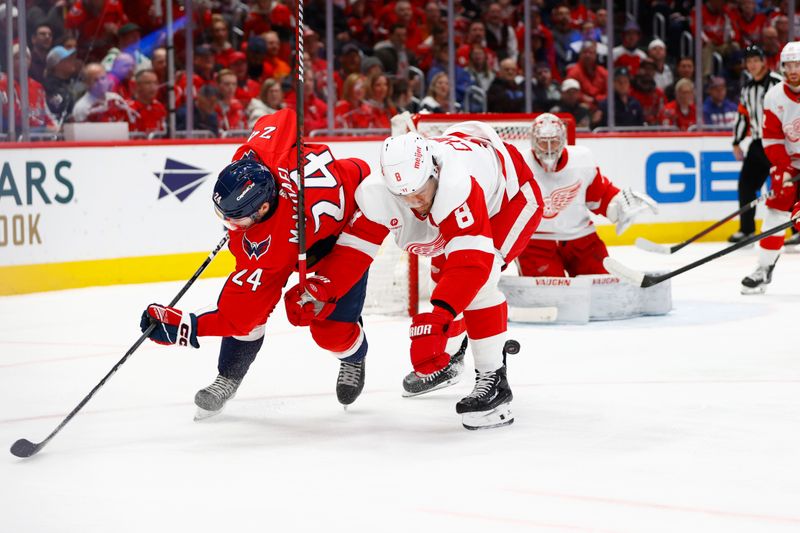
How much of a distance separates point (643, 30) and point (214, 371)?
21.9 feet

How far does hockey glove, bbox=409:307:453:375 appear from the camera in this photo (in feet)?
10.1

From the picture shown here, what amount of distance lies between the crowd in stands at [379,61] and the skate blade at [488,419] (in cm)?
419

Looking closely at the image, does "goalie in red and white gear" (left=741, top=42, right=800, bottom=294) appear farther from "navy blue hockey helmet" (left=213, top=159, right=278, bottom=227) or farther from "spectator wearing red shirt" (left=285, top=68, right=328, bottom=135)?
"navy blue hockey helmet" (left=213, top=159, right=278, bottom=227)

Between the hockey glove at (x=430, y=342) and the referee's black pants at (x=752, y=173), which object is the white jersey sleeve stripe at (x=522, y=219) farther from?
the referee's black pants at (x=752, y=173)

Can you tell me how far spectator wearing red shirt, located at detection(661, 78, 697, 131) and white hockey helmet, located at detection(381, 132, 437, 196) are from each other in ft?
21.9

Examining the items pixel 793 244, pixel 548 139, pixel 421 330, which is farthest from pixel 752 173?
pixel 421 330

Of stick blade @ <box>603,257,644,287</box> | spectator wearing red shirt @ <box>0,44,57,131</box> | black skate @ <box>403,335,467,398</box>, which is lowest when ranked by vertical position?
black skate @ <box>403,335,467,398</box>

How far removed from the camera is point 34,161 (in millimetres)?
6688

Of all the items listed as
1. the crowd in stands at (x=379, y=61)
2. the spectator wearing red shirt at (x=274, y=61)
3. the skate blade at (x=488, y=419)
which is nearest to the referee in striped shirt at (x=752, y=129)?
the crowd in stands at (x=379, y=61)

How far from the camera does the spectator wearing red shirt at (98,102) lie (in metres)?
6.95

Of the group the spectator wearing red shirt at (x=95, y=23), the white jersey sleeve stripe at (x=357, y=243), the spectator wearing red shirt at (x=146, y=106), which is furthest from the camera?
the spectator wearing red shirt at (x=146, y=106)

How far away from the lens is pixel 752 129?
27.9 ft

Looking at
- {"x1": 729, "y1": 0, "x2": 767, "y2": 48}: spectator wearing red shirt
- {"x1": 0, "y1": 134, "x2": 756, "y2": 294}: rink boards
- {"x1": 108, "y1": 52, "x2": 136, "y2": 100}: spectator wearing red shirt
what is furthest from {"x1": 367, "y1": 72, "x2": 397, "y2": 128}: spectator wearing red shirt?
{"x1": 729, "y1": 0, "x2": 767, "y2": 48}: spectator wearing red shirt

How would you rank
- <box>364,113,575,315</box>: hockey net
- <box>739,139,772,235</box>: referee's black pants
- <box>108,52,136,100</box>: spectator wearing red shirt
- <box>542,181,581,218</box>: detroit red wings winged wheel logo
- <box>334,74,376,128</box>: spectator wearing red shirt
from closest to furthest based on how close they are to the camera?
<box>542,181,581,218</box>: detroit red wings winged wheel logo → <box>364,113,575,315</box>: hockey net → <box>108,52,136,100</box>: spectator wearing red shirt → <box>334,74,376,128</box>: spectator wearing red shirt → <box>739,139,772,235</box>: referee's black pants
